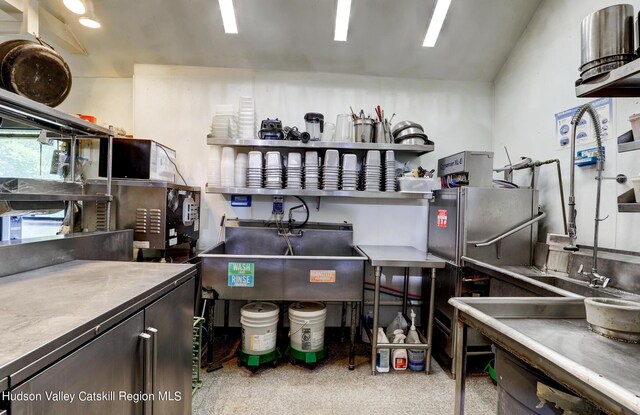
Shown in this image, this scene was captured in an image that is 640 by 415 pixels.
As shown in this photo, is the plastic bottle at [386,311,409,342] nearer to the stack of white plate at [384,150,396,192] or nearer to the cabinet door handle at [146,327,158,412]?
the stack of white plate at [384,150,396,192]

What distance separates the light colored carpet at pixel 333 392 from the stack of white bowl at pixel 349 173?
5.11 feet

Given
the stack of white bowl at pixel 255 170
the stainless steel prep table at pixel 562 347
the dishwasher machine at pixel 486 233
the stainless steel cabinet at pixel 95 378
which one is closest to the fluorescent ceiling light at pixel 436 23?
the dishwasher machine at pixel 486 233

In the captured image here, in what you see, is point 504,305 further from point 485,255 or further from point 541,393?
point 485,255

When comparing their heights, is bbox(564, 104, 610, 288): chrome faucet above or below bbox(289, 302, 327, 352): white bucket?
above

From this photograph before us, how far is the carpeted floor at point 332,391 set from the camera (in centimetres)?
200

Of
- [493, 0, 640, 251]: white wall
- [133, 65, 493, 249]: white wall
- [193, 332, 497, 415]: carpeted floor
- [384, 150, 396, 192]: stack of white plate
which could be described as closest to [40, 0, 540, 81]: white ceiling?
[133, 65, 493, 249]: white wall

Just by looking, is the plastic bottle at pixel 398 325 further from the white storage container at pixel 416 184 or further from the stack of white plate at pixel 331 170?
the stack of white plate at pixel 331 170

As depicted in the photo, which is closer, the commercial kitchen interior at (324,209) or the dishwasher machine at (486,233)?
the commercial kitchen interior at (324,209)

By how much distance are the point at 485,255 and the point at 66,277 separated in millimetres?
2692

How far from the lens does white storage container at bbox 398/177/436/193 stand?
8.84 ft

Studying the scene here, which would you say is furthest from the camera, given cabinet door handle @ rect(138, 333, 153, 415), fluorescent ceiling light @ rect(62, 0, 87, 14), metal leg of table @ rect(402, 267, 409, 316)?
metal leg of table @ rect(402, 267, 409, 316)

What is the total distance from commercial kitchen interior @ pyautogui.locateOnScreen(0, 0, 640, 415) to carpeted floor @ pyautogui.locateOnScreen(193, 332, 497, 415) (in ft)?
0.07

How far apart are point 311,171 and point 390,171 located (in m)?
0.73

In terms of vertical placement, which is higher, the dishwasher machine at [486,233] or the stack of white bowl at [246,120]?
the stack of white bowl at [246,120]
